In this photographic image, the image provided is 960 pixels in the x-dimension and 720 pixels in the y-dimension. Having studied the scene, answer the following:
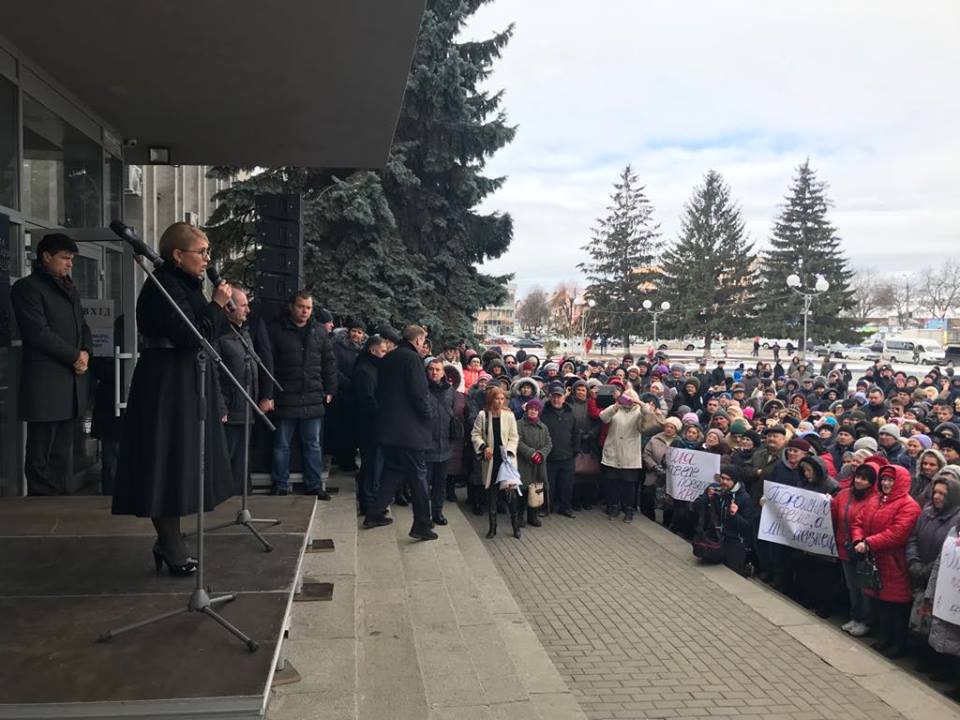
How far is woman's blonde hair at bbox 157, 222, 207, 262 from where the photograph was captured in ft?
11.8

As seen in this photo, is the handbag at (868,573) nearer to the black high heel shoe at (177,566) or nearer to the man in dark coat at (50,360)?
the black high heel shoe at (177,566)

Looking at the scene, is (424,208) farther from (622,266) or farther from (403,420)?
(622,266)

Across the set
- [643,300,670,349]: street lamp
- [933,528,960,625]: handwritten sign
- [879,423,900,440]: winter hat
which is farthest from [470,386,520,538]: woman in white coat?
[643,300,670,349]: street lamp

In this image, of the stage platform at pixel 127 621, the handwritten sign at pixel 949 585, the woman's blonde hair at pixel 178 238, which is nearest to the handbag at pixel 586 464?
the handwritten sign at pixel 949 585

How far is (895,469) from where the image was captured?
6.82m

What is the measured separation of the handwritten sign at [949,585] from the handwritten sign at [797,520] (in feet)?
4.25

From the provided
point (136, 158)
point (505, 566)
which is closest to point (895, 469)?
point (505, 566)

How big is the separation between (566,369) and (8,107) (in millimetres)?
10609

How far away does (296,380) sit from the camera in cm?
A: 699

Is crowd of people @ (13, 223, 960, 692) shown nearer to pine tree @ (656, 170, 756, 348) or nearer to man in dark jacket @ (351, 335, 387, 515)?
man in dark jacket @ (351, 335, 387, 515)

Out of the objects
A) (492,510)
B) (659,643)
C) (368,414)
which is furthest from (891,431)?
(368,414)

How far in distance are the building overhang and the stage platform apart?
3.48 m

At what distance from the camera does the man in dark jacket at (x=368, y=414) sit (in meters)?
8.01

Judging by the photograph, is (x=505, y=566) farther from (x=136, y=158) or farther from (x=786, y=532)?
(x=136, y=158)
